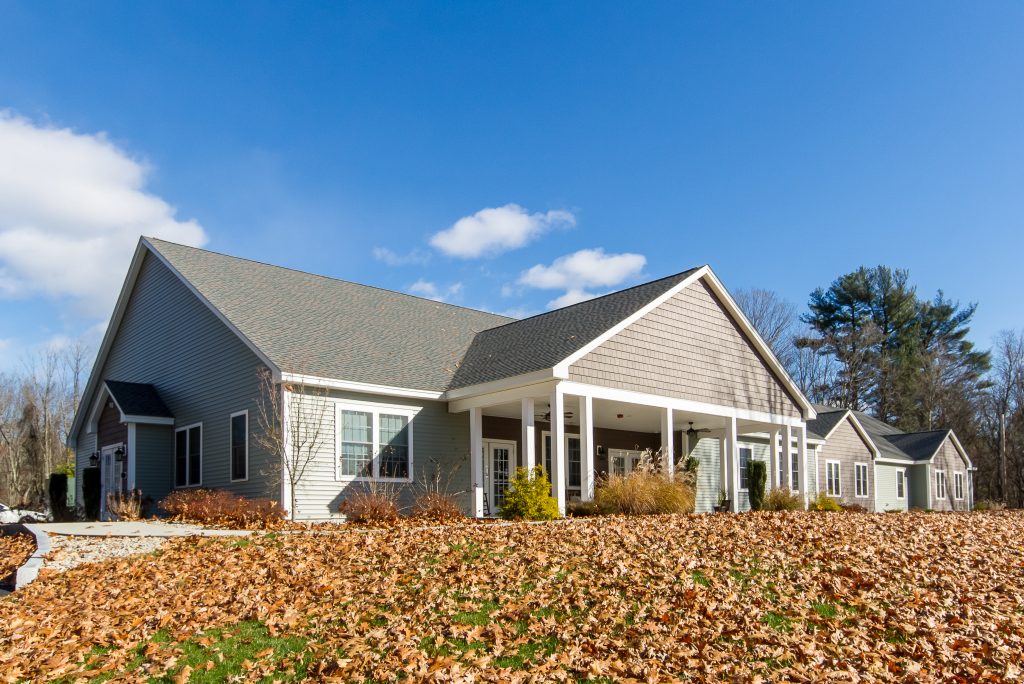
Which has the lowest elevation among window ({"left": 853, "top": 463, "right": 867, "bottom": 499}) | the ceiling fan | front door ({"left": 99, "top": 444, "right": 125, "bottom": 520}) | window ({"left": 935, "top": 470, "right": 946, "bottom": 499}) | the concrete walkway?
window ({"left": 935, "top": 470, "right": 946, "bottom": 499})

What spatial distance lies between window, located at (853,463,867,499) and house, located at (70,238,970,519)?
1222cm

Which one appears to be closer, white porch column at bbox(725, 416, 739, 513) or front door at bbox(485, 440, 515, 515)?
front door at bbox(485, 440, 515, 515)

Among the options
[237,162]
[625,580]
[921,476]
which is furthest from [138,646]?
[921,476]

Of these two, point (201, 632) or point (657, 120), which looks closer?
point (201, 632)

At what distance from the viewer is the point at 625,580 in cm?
912

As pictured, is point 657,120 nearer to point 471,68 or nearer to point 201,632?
point 471,68

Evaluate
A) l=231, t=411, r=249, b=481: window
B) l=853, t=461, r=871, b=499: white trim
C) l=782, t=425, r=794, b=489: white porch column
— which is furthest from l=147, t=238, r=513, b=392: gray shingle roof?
l=853, t=461, r=871, b=499: white trim

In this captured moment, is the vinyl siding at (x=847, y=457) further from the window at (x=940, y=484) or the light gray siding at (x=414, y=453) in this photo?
the light gray siding at (x=414, y=453)

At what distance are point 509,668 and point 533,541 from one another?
4.61 m

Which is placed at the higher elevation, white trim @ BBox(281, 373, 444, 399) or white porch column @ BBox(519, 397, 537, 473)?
white trim @ BBox(281, 373, 444, 399)

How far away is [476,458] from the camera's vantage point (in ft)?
61.9

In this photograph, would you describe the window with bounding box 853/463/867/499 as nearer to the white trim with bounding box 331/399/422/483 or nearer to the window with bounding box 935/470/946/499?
the window with bounding box 935/470/946/499

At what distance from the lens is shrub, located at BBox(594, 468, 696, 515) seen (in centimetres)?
1617

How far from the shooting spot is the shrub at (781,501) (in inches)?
795
